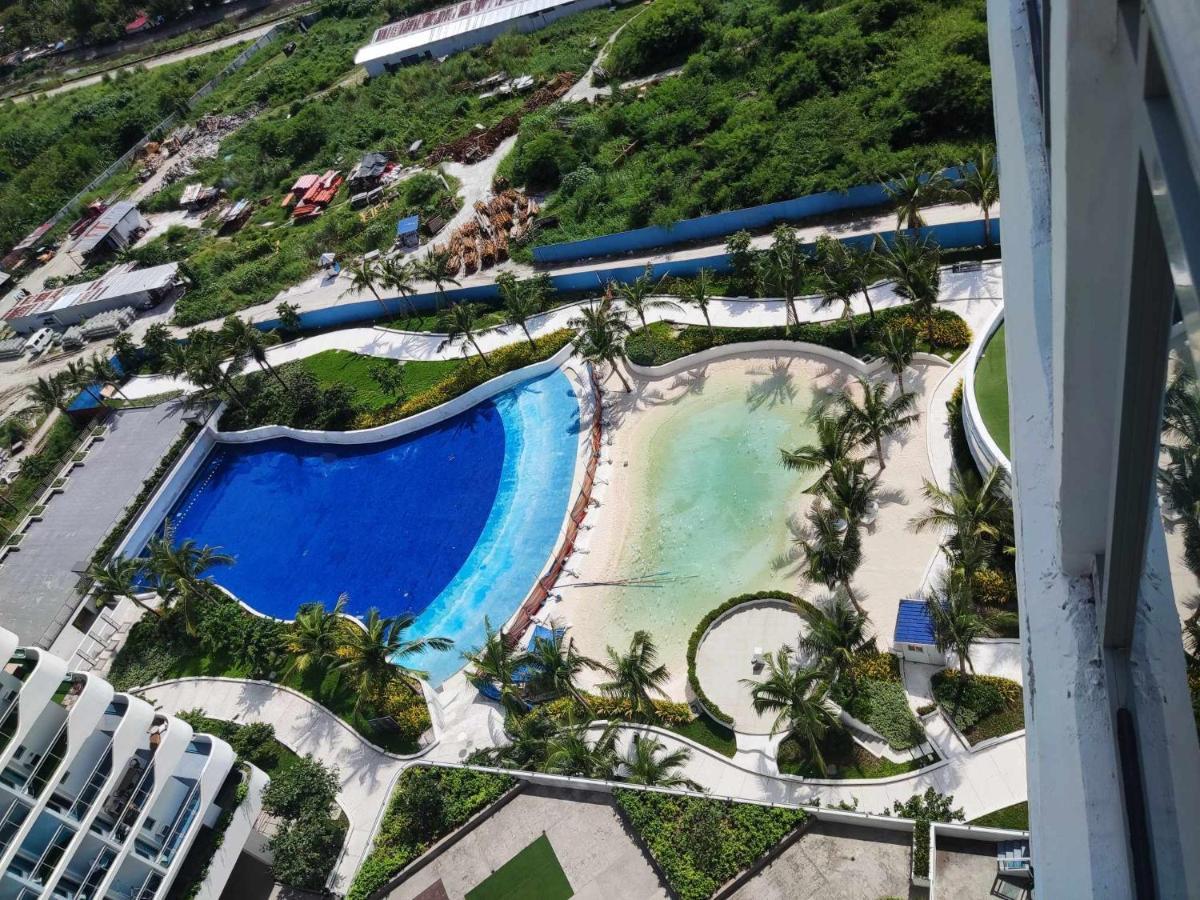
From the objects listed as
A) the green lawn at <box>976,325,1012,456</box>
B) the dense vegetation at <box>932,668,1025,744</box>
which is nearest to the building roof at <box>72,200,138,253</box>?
the green lawn at <box>976,325,1012,456</box>

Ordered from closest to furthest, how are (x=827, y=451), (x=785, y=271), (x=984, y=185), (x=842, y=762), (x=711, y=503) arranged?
(x=842, y=762), (x=827, y=451), (x=711, y=503), (x=984, y=185), (x=785, y=271)

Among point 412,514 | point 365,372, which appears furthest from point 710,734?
point 365,372

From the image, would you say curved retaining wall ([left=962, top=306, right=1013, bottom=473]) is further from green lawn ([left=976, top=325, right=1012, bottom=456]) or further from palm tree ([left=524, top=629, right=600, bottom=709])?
palm tree ([left=524, top=629, right=600, bottom=709])

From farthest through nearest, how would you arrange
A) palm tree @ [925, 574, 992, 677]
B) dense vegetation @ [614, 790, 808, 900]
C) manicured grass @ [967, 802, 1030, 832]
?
palm tree @ [925, 574, 992, 677] → dense vegetation @ [614, 790, 808, 900] → manicured grass @ [967, 802, 1030, 832]

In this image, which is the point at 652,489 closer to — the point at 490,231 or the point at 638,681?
the point at 638,681

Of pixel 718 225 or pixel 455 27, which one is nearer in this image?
pixel 718 225

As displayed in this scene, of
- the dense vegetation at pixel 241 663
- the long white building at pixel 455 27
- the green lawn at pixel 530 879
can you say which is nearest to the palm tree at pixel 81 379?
the dense vegetation at pixel 241 663

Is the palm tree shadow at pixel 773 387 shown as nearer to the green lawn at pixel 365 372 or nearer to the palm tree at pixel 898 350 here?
the palm tree at pixel 898 350
